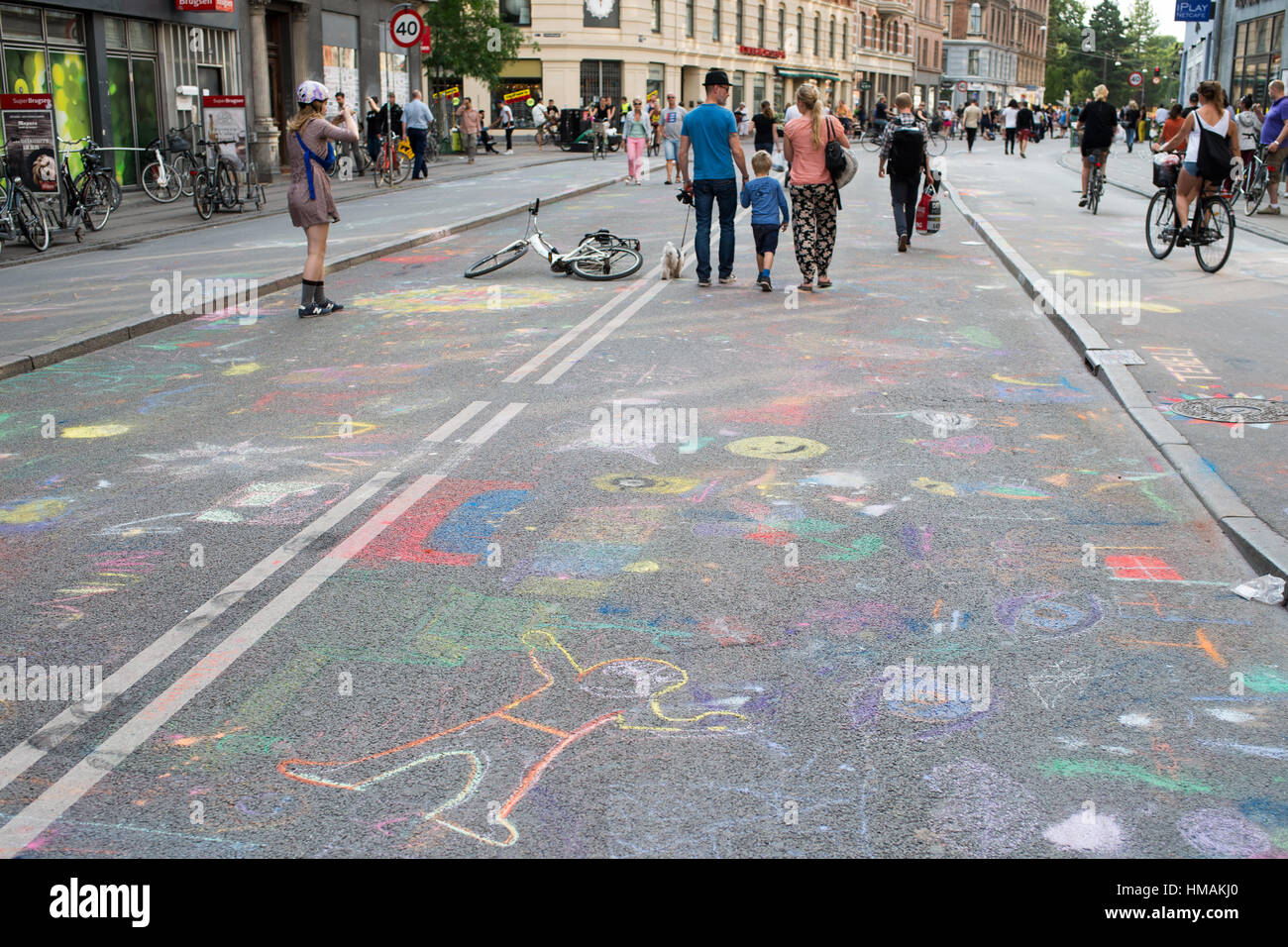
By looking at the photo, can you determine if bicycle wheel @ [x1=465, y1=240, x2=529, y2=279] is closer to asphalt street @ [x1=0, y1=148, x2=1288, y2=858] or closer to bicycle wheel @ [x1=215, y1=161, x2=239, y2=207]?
asphalt street @ [x1=0, y1=148, x2=1288, y2=858]

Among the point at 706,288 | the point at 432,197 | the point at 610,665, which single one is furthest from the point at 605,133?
the point at 610,665

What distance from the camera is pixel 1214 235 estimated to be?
14.6 m

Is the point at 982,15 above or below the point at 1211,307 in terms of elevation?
above

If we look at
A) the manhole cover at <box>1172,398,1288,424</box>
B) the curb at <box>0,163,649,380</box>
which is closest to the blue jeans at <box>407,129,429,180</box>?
the curb at <box>0,163,649,380</box>

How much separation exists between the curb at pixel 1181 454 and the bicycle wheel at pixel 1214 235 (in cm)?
251

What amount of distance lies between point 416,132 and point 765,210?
21046 millimetres

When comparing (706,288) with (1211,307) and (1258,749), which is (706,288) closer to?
(1211,307)

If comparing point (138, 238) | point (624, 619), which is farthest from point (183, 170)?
point (624, 619)

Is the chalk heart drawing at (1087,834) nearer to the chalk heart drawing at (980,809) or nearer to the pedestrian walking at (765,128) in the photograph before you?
the chalk heart drawing at (980,809)

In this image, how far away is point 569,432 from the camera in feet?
25.6

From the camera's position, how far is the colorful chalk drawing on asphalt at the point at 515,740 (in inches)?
141

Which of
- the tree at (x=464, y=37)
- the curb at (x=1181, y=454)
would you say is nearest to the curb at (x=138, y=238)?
the curb at (x=1181, y=454)

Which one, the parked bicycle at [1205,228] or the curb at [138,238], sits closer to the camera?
the parked bicycle at [1205,228]
